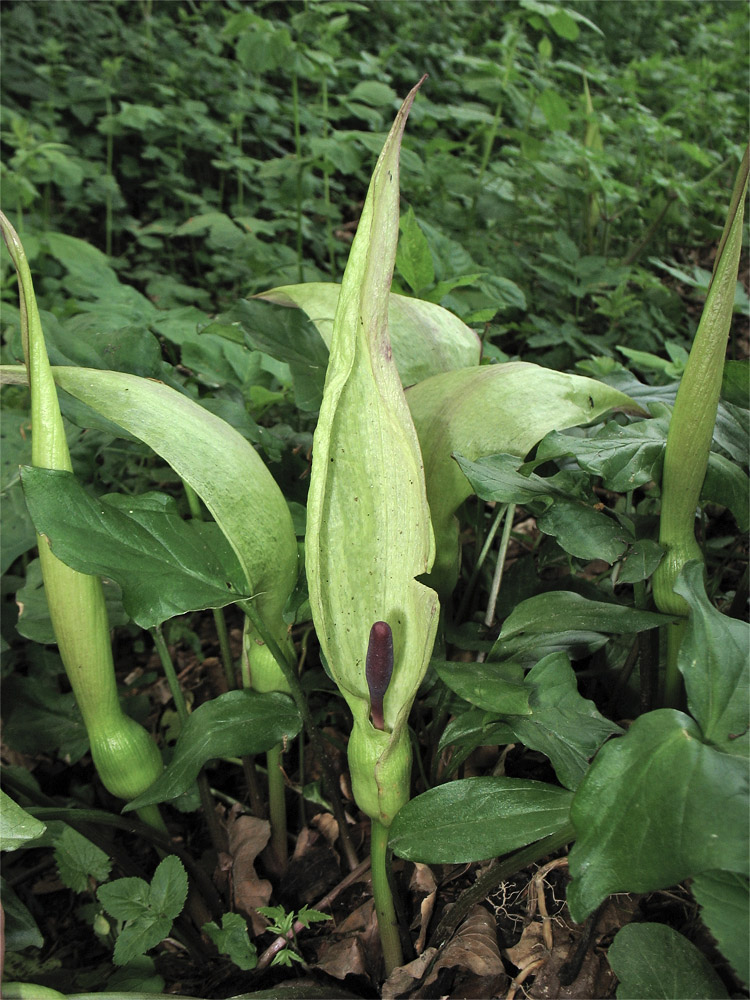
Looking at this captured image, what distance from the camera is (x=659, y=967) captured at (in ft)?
1.74

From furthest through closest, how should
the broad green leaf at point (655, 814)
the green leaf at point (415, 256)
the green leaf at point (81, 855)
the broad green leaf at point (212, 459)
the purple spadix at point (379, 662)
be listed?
the green leaf at point (415, 256) < the green leaf at point (81, 855) < the broad green leaf at point (212, 459) < the purple spadix at point (379, 662) < the broad green leaf at point (655, 814)

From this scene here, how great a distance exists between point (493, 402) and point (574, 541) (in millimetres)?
152

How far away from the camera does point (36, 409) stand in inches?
23.8

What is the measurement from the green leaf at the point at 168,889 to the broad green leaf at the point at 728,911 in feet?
1.46

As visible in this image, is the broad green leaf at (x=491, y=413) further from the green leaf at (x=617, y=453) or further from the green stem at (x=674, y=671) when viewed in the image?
the green stem at (x=674, y=671)

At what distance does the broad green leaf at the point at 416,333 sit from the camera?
80 cm

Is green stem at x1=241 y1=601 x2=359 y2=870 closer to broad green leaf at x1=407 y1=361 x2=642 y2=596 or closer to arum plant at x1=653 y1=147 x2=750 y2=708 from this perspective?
broad green leaf at x1=407 y1=361 x2=642 y2=596

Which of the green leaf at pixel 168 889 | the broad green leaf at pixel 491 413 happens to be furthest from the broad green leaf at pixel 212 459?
the green leaf at pixel 168 889

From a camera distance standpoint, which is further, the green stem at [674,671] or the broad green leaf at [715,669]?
the green stem at [674,671]

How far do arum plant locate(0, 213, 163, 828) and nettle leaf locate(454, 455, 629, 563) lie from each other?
13.4 inches

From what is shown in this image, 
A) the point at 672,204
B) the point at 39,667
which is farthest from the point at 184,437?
the point at 672,204

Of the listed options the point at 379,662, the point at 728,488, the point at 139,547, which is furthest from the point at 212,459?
the point at 728,488

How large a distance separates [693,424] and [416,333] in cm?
33

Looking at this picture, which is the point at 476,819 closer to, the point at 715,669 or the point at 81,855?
the point at 715,669
